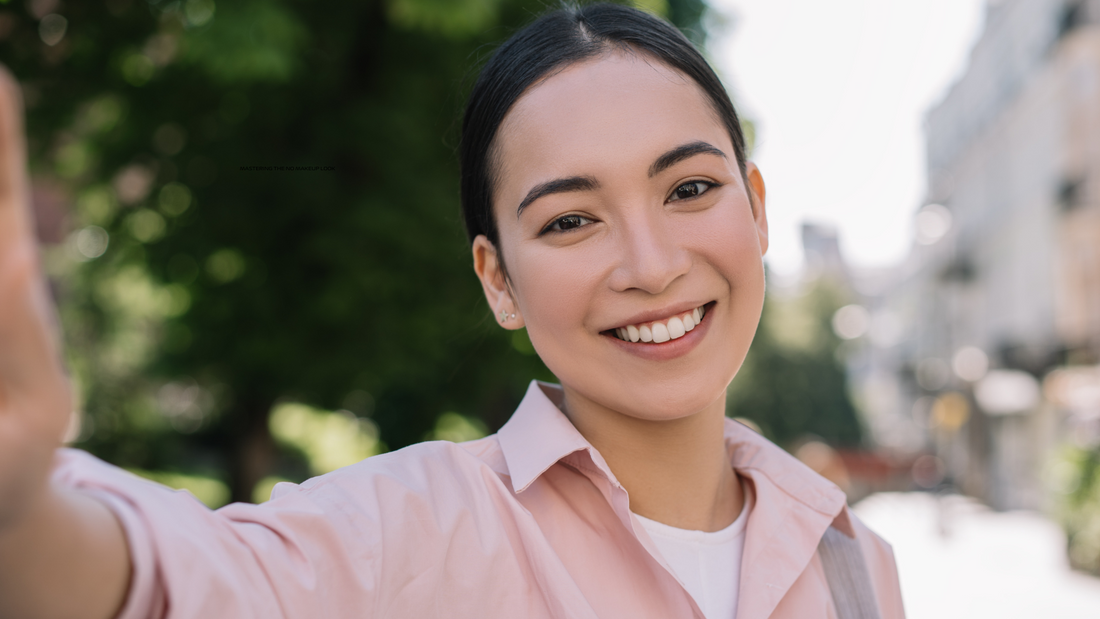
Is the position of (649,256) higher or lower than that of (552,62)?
lower

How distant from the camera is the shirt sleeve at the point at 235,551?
Answer: 0.96 metres

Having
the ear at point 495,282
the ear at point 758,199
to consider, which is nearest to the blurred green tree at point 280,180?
the ear at point 758,199

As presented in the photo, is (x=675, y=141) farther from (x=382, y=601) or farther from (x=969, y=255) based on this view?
(x=969, y=255)

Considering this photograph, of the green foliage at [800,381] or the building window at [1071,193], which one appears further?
the green foliage at [800,381]

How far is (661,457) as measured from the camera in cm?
166

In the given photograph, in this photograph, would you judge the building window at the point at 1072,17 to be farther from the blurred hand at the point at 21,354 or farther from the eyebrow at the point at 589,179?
the blurred hand at the point at 21,354

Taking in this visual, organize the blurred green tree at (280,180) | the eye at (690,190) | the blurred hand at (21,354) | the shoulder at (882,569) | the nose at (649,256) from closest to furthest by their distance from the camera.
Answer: the blurred hand at (21,354), the nose at (649,256), the eye at (690,190), the shoulder at (882,569), the blurred green tree at (280,180)

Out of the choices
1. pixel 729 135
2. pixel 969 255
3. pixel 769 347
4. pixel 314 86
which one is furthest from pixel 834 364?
pixel 729 135

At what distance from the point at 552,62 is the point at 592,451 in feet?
2.37

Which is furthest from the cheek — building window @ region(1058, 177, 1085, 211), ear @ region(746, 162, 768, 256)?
building window @ region(1058, 177, 1085, 211)

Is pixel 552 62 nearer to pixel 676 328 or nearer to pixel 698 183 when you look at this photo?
pixel 698 183

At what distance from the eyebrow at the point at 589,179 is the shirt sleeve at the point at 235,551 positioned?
63 cm

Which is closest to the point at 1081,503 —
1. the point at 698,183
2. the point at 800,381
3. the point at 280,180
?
the point at 280,180

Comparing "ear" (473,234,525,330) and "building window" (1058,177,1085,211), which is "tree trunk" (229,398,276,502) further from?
"building window" (1058,177,1085,211)
